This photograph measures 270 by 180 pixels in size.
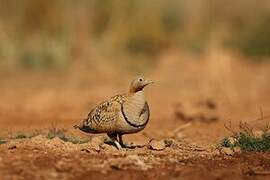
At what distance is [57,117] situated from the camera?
588 inches

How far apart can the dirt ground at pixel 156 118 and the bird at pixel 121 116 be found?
0.62 feet

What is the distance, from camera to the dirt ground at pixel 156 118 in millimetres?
7355

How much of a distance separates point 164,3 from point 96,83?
262 inches

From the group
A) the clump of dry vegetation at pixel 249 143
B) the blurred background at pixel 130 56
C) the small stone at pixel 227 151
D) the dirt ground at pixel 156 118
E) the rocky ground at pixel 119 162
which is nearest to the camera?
the rocky ground at pixel 119 162

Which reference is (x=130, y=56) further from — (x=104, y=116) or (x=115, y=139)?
(x=104, y=116)

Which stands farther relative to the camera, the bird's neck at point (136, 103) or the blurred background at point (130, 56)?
the blurred background at point (130, 56)

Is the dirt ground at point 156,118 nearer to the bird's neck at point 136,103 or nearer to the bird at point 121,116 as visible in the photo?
the bird at point 121,116

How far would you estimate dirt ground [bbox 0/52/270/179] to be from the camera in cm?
736

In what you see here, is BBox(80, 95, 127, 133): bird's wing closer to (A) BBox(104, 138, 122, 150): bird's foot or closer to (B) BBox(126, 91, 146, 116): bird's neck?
(B) BBox(126, 91, 146, 116): bird's neck

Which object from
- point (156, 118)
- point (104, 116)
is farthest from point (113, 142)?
point (156, 118)

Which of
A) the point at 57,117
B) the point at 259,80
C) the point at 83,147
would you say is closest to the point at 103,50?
the point at 259,80

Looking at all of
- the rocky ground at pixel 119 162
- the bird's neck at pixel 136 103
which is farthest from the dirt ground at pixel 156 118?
the bird's neck at pixel 136 103

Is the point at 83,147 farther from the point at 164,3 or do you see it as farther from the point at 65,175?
the point at 164,3

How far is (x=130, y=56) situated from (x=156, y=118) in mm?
7131
